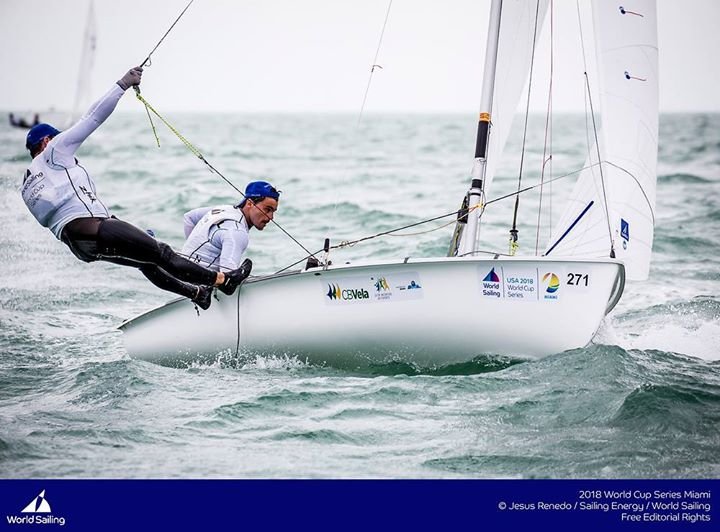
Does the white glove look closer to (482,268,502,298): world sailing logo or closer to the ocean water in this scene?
the ocean water

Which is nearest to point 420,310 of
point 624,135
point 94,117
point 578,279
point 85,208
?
point 578,279

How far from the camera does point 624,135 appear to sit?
5145mm

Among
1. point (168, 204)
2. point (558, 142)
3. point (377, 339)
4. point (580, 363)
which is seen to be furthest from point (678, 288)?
point (558, 142)

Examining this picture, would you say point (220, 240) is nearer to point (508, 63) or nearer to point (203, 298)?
point (203, 298)

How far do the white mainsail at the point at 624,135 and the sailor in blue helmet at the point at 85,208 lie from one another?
185cm

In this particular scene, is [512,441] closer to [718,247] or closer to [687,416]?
[687,416]

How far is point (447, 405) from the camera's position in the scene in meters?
4.35

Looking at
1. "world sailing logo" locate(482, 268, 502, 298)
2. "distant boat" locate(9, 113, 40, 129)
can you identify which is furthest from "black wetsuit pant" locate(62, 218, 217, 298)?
"distant boat" locate(9, 113, 40, 129)

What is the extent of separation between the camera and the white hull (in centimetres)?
457

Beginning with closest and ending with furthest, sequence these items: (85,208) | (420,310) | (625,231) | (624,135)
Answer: (85,208), (420,310), (625,231), (624,135)
